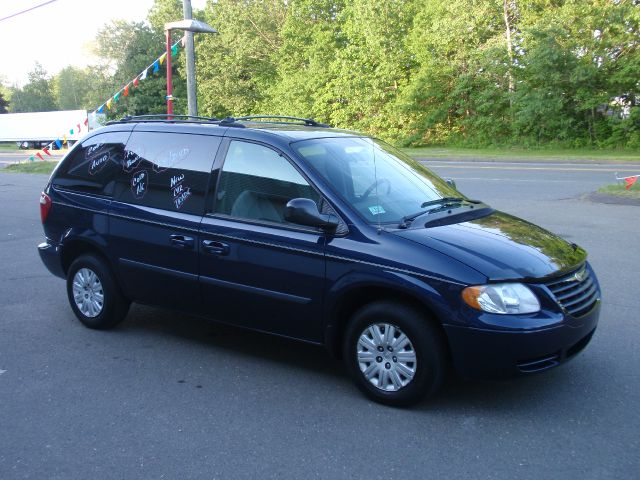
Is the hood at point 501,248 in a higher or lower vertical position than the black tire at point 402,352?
higher

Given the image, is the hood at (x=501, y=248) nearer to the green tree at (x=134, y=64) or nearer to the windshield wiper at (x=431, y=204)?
the windshield wiper at (x=431, y=204)

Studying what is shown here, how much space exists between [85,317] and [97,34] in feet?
211

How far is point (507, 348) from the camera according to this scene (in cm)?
391

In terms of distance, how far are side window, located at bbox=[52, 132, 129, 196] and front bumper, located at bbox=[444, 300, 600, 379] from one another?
333cm

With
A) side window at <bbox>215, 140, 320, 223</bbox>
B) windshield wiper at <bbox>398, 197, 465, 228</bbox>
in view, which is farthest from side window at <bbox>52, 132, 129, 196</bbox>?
windshield wiper at <bbox>398, 197, 465, 228</bbox>

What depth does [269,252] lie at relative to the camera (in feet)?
15.4

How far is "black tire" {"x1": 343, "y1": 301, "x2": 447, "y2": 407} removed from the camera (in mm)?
4082

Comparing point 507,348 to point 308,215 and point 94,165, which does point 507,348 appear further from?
point 94,165

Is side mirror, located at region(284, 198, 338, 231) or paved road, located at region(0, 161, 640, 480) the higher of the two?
side mirror, located at region(284, 198, 338, 231)

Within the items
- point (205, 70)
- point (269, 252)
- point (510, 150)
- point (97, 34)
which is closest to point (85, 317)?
point (269, 252)

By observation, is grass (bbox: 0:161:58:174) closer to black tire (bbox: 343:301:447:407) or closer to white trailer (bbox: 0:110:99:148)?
black tire (bbox: 343:301:447:407)

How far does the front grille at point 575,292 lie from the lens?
4133 millimetres

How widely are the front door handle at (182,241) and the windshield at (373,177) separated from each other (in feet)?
3.59

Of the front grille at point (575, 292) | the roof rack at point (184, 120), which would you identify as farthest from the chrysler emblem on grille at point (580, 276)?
the roof rack at point (184, 120)
